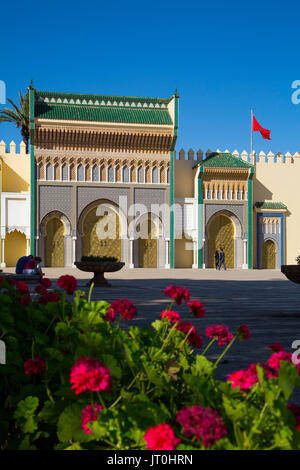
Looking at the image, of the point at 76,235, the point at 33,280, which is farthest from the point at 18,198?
the point at 33,280

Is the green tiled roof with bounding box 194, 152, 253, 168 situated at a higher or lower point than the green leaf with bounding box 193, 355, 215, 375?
higher

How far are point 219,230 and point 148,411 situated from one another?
2677cm

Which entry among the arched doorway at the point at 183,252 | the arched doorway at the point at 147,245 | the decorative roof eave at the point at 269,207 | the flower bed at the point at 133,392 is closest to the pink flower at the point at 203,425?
the flower bed at the point at 133,392

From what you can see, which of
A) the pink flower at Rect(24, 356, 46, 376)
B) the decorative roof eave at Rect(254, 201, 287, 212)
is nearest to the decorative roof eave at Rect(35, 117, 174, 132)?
the decorative roof eave at Rect(254, 201, 287, 212)

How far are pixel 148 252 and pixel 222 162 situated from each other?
22.7 feet

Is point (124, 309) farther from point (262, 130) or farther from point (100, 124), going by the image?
point (262, 130)

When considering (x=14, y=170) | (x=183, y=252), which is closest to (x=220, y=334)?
(x=183, y=252)

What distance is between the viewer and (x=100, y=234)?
26344 millimetres

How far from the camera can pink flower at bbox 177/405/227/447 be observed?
3.93 ft

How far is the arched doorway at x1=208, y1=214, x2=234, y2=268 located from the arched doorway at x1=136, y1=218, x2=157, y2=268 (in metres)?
3.41

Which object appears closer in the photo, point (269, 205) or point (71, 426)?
point (71, 426)

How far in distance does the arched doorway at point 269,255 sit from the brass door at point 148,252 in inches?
275

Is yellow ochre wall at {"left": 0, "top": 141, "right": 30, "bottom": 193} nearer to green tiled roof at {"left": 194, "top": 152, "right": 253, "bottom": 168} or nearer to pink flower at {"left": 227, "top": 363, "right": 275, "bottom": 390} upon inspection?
green tiled roof at {"left": 194, "top": 152, "right": 253, "bottom": 168}

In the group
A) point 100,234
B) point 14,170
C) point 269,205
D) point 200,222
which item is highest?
point 14,170
